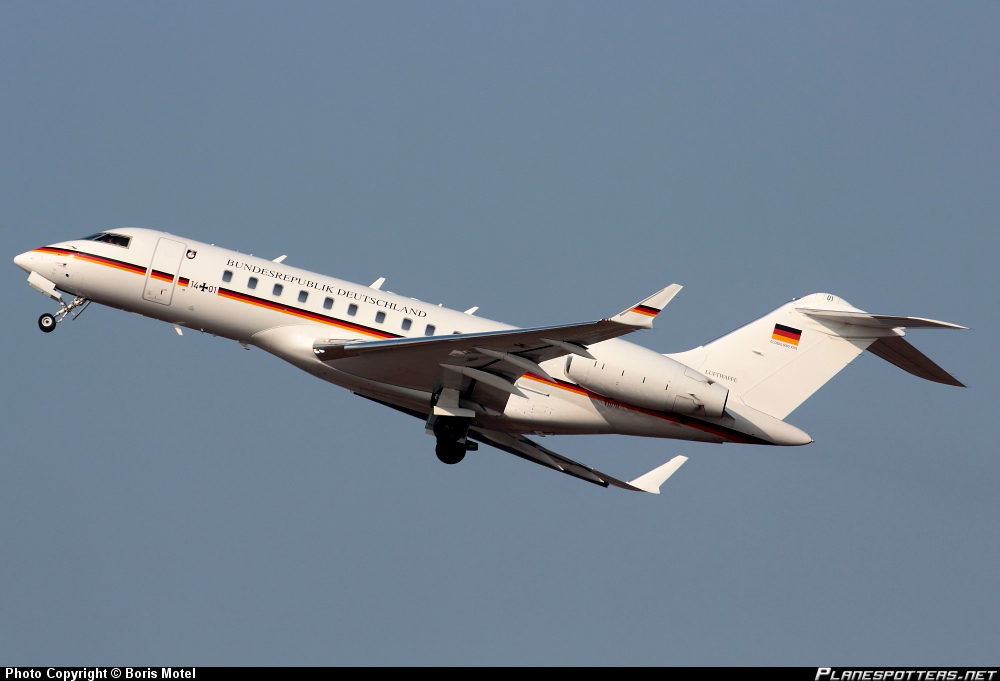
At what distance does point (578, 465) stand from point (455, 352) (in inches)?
187

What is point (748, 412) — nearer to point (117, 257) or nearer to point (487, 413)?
point (487, 413)

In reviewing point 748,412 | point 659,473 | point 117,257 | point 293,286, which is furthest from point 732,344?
point 117,257

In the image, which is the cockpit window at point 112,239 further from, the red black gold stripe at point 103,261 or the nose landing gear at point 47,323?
the nose landing gear at point 47,323

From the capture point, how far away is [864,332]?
2148 cm

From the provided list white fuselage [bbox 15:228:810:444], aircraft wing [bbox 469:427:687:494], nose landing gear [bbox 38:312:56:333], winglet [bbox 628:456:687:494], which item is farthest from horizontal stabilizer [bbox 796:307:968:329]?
nose landing gear [bbox 38:312:56:333]

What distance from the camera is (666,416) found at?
2097 cm

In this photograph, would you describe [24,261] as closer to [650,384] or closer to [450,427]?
[450,427]

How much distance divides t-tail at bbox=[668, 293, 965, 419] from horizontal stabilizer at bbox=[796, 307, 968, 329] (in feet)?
0.07

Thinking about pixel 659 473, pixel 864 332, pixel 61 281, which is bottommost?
pixel 659 473

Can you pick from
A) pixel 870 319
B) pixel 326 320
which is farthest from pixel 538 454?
pixel 870 319

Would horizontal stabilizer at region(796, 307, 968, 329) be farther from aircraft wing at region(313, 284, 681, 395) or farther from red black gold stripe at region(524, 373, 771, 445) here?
aircraft wing at region(313, 284, 681, 395)

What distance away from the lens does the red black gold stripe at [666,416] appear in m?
20.9

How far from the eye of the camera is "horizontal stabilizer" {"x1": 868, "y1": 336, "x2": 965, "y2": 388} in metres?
20.4

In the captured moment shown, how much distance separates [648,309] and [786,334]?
6.18 m
